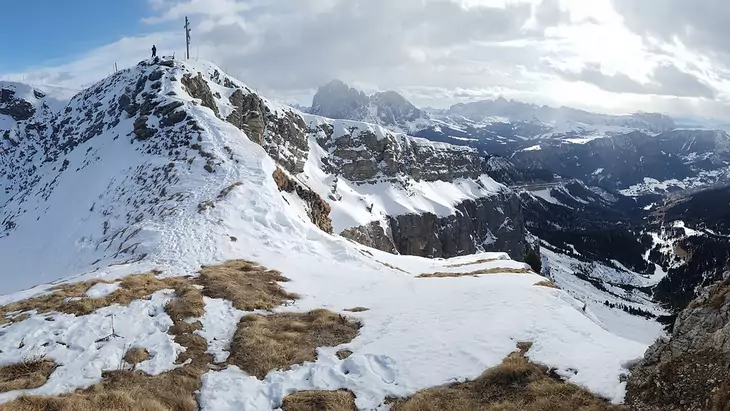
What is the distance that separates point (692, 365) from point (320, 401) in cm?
992

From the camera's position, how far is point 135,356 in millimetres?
16344

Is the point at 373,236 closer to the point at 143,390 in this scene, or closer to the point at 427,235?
the point at 427,235

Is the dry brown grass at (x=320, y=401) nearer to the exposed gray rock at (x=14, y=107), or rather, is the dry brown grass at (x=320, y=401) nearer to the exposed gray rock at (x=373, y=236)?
the exposed gray rock at (x=373, y=236)

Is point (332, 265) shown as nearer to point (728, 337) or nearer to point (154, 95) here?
point (728, 337)

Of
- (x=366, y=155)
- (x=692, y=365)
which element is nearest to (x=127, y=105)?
(x=366, y=155)

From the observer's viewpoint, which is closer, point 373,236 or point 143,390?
point 143,390

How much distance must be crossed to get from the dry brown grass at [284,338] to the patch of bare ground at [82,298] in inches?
230

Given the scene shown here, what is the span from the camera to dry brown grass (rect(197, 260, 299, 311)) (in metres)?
23.2

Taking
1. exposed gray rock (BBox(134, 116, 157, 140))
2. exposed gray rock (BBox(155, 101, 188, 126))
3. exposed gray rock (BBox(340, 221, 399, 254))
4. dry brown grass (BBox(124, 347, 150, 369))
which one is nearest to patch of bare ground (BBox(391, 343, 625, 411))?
Result: dry brown grass (BBox(124, 347, 150, 369))

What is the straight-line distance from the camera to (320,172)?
461ft

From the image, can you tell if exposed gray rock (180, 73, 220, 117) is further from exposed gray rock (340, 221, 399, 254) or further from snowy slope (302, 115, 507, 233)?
exposed gray rock (340, 221, 399, 254)

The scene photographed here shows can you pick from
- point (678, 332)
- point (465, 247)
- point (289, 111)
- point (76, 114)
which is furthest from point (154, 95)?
point (465, 247)

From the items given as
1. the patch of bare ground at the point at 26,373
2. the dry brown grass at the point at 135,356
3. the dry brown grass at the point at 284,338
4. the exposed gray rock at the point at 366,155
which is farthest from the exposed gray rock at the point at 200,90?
the patch of bare ground at the point at 26,373

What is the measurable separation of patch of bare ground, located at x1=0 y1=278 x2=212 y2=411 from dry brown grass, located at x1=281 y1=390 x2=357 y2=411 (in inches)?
109
